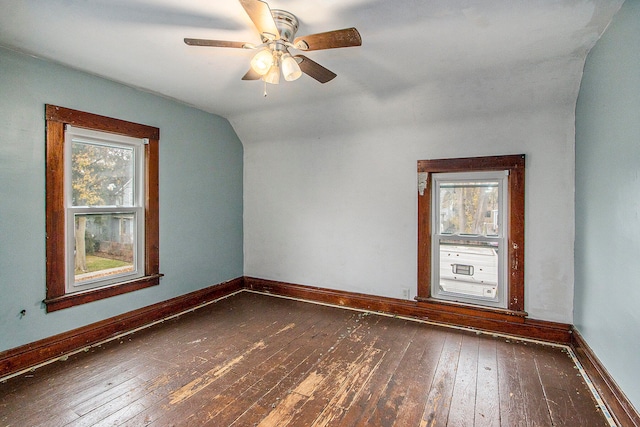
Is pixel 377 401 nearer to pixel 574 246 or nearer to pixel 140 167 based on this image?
pixel 574 246

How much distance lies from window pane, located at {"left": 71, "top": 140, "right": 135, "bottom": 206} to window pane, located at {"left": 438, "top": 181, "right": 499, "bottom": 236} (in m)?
3.51

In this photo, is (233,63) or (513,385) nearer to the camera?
(513,385)

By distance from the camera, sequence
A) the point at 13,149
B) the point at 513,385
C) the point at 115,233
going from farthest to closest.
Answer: the point at 115,233 < the point at 13,149 < the point at 513,385

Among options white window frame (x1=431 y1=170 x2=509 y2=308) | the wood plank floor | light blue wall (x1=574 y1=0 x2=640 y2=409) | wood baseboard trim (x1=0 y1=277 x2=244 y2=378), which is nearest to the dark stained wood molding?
wood baseboard trim (x1=0 y1=277 x2=244 y2=378)

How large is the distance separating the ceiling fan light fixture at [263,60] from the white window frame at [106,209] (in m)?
2.04

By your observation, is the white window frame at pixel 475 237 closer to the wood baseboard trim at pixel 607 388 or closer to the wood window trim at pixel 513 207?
the wood window trim at pixel 513 207

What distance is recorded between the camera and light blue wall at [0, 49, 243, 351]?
2.54 m

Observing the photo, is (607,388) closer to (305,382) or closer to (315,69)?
(305,382)

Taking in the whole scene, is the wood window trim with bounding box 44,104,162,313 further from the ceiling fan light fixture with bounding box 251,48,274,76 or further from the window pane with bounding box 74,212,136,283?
the ceiling fan light fixture with bounding box 251,48,274,76

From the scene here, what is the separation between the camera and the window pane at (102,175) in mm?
2998

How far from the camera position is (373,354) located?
2.84m

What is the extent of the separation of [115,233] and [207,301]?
1.47 m

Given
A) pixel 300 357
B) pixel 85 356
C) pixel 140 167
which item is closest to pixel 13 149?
pixel 140 167

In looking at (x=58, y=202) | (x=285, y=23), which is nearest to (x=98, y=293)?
(x=58, y=202)
